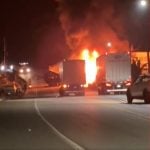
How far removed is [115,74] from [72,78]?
4260 mm

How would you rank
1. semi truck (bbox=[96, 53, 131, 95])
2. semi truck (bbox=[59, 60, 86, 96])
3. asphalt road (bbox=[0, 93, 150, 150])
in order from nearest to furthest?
asphalt road (bbox=[0, 93, 150, 150]) → semi truck (bbox=[96, 53, 131, 95]) → semi truck (bbox=[59, 60, 86, 96])

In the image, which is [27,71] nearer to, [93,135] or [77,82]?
[77,82]

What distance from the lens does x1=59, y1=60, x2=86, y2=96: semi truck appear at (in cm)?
5603

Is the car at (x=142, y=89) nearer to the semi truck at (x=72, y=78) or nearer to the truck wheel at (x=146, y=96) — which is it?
the truck wheel at (x=146, y=96)

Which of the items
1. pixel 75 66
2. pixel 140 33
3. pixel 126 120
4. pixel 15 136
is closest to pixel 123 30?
pixel 140 33

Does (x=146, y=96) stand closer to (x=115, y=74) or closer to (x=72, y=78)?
(x=115, y=74)

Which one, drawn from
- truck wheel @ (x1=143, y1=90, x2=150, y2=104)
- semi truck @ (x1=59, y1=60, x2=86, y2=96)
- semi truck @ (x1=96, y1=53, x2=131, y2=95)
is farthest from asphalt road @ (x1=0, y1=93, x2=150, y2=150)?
semi truck @ (x1=59, y1=60, x2=86, y2=96)

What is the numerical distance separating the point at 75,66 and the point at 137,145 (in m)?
42.2

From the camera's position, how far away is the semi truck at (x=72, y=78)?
184ft

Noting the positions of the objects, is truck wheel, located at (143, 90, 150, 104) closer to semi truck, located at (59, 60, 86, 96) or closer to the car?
the car

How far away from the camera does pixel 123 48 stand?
266 feet

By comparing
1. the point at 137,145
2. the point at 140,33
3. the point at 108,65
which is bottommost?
the point at 137,145

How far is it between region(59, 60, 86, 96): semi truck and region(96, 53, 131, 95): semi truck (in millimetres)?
1810

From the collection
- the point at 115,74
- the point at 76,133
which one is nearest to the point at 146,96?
the point at 76,133
